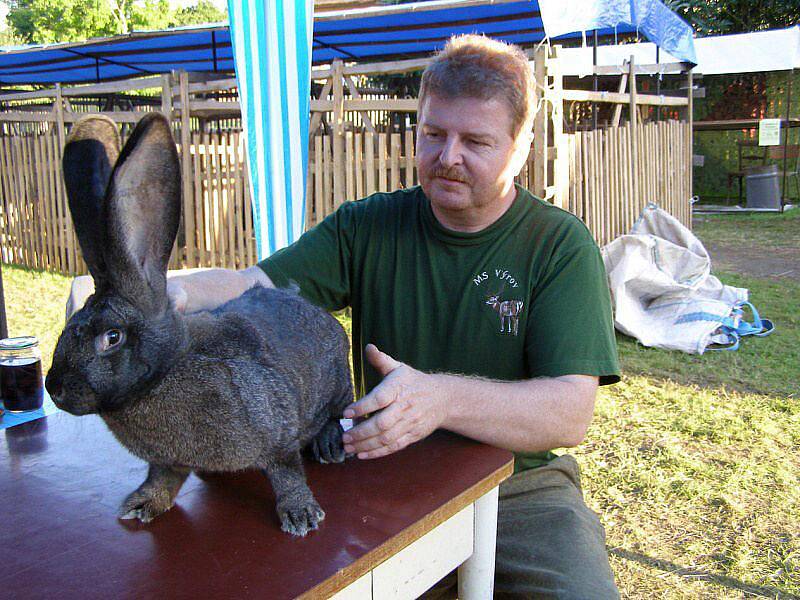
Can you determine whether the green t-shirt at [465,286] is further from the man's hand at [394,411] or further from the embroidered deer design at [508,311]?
the man's hand at [394,411]

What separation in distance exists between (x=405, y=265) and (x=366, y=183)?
15.2 feet

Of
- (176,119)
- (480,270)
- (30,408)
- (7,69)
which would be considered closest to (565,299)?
(480,270)

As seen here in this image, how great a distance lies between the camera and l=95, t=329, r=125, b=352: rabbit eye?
4.29 feet

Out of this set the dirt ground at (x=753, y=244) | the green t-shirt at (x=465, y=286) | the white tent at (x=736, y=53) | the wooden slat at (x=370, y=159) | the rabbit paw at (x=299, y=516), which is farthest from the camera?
the white tent at (x=736, y=53)

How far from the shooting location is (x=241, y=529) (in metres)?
1.47

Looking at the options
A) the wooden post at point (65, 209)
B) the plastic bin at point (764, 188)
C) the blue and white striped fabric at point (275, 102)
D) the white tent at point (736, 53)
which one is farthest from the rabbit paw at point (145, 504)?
the plastic bin at point (764, 188)

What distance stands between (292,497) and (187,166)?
6.99 metres

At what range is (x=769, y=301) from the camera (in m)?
7.41

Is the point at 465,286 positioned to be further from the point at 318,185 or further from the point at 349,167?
the point at 318,185

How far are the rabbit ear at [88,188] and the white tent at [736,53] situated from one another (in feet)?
44.5

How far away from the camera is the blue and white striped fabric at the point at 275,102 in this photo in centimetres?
380

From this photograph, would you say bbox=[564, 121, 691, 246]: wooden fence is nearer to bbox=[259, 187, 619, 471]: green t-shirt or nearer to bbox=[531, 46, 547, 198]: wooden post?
bbox=[531, 46, 547, 198]: wooden post

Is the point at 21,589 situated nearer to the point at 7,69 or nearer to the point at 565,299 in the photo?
the point at 565,299

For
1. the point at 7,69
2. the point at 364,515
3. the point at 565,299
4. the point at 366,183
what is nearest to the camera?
the point at 364,515
